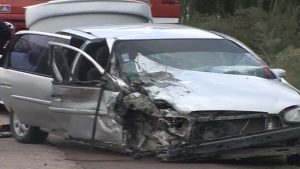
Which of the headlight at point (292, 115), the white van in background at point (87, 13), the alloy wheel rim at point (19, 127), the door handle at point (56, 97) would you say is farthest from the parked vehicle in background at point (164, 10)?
the headlight at point (292, 115)

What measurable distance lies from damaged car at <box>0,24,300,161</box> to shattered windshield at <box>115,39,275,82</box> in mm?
12

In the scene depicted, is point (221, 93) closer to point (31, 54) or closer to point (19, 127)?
point (31, 54)

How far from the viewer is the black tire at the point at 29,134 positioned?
32.7 ft

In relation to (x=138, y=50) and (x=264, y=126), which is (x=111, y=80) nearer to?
(x=138, y=50)

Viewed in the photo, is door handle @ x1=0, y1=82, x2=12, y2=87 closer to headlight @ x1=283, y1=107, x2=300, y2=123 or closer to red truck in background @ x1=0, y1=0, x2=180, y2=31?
headlight @ x1=283, y1=107, x2=300, y2=123

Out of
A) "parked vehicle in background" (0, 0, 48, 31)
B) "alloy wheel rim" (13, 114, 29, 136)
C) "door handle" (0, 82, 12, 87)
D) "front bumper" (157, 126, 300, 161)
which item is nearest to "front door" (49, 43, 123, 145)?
"front bumper" (157, 126, 300, 161)

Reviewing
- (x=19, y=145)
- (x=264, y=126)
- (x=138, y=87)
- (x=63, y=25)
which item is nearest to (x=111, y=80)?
(x=138, y=87)

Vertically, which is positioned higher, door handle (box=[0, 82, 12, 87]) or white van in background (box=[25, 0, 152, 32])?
white van in background (box=[25, 0, 152, 32])

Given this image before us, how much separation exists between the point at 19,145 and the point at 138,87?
9.67 ft

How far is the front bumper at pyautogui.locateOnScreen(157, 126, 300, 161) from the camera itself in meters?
7.18

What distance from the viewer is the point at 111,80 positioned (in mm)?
7930

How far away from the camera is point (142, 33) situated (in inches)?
349

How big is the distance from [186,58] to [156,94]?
1.05 m

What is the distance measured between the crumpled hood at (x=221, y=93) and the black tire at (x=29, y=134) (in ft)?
9.24
